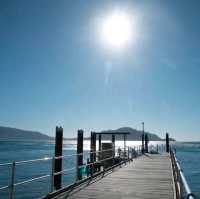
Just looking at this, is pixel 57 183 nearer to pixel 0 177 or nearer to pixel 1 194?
pixel 1 194

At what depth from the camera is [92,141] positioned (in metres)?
26.5

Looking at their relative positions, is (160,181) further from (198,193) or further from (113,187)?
(198,193)

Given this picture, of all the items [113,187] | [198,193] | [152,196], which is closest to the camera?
[152,196]

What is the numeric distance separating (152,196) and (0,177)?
88.6 feet

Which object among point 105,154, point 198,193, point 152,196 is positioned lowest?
point 198,193

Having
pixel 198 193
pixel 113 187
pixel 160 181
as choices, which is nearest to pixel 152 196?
pixel 113 187

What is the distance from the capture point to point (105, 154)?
82.1 ft

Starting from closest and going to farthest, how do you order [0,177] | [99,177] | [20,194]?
[99,177]
[20,194]
[0,177]

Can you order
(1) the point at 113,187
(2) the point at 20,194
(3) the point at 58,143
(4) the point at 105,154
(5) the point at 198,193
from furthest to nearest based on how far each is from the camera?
(5) the point at 198,193 < (4) the point at 105,154 < (2) the point at 20,194 < (3) the point at 58,143 < (1) the point at 113,187

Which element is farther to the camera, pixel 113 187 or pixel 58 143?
pixel 58 143

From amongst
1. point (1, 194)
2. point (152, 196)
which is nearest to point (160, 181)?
point (152, 196)

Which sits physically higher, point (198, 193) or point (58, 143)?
point (58, 143)

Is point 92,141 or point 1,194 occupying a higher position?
point 92,141

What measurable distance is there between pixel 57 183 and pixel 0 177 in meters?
19.6
